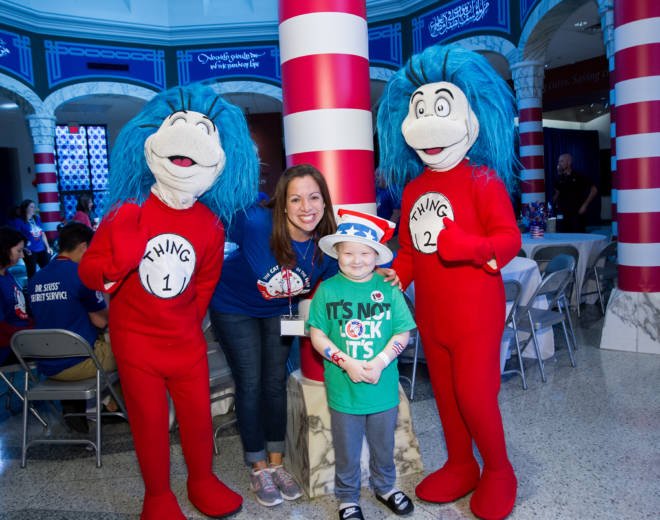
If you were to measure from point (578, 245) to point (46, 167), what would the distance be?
830 cm

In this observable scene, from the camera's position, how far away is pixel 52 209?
981 centimetres

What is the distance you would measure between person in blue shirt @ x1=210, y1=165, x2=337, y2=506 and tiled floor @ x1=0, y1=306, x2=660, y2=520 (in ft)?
0.59

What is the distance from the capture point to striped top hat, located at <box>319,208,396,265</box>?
178 cm

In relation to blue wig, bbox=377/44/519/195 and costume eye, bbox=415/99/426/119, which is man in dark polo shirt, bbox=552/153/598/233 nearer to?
blue wig, bbox=377/44/519/195

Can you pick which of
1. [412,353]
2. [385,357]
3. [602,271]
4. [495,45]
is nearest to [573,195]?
[602,271]

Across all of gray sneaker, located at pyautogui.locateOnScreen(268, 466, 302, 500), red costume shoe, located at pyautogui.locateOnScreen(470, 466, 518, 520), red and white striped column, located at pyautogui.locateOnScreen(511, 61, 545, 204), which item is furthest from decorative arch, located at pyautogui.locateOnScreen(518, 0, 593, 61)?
gray sneaker, located at pyautogui.locateOnScreen(268, 466, 302, 500)

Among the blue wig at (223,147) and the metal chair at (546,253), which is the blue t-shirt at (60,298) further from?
the metal chair at (546,253)

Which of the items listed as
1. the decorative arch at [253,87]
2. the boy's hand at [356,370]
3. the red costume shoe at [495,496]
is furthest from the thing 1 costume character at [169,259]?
the decorative arch at [253,87]

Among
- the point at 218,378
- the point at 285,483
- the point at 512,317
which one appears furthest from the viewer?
the point at 512,317

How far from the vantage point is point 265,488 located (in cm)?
212

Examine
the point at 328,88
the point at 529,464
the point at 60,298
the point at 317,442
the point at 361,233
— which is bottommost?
the point at 529,464

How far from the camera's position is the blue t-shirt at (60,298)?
107 inches

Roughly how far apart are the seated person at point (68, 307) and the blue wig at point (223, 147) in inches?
37.2

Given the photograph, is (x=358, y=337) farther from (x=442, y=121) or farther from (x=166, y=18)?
(x=166, y=18)
